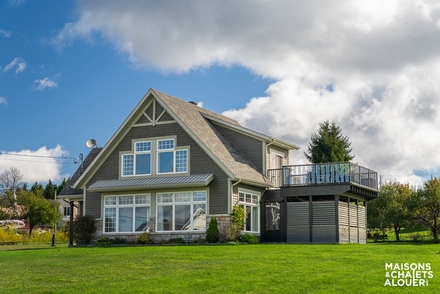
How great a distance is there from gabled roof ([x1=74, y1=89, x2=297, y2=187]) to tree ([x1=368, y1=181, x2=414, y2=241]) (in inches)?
517

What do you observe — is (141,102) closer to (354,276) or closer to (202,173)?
(202,173)

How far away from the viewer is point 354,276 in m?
14.7

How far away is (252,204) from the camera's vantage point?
30.6 metres

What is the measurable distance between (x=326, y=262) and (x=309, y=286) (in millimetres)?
3343

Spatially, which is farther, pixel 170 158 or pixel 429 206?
pixel 429 206

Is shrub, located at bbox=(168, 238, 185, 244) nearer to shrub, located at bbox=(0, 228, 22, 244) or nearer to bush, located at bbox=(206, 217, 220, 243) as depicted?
bush, located at bbox=(206, 217, 220, 243)

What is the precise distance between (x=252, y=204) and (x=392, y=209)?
1649cm

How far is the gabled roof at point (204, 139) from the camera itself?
29266 mm

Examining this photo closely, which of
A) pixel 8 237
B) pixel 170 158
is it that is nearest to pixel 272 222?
pixel 170 158

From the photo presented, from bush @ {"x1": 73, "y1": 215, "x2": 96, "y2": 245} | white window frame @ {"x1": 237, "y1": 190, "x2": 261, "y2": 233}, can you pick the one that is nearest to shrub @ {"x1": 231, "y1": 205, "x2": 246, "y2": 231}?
white window frame @ {"x1": 237, "y1": 190, "x2": 261, "y2": 233}

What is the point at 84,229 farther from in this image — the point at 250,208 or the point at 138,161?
the point at 250,208

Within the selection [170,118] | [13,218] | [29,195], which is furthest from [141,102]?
[13,218]

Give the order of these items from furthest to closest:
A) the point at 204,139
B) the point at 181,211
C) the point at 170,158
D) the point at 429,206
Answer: the point at 429,206
the point at 170,158
the point at 204,139
the point at 181,211

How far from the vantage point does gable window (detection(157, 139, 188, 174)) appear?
3034 centimetres
